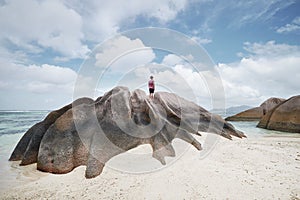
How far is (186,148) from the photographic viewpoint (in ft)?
22.5

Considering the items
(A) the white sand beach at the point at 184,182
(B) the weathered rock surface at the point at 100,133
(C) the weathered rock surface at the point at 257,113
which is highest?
(C) the weathered rock surface at the point at 257,113

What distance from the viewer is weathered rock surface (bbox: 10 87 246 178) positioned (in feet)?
19.2

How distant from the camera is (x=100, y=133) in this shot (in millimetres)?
6363

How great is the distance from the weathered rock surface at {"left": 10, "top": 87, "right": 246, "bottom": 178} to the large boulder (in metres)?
10.0

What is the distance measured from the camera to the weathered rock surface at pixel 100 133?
230 inches

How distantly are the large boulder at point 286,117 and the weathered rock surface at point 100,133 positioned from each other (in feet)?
32.8

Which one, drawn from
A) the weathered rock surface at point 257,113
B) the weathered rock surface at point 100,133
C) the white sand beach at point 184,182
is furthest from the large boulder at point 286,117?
the weathered rock surface at point 100,133

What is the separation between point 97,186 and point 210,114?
806cm

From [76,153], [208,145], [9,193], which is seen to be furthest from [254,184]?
[9,193]

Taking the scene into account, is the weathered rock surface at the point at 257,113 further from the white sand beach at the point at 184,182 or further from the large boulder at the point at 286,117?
the white sand beach at the point at 184,182

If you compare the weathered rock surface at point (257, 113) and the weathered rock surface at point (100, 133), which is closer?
the weathered rock surface at point (100, 133)

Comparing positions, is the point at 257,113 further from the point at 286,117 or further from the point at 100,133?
the point at 100,133

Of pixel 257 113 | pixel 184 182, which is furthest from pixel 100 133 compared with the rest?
pixel 257 113

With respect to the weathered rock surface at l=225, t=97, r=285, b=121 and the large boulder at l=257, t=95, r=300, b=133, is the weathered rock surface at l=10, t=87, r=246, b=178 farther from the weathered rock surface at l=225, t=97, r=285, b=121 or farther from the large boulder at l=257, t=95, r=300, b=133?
the weathered rock surface at l=225, t=97, r=285, b=121
